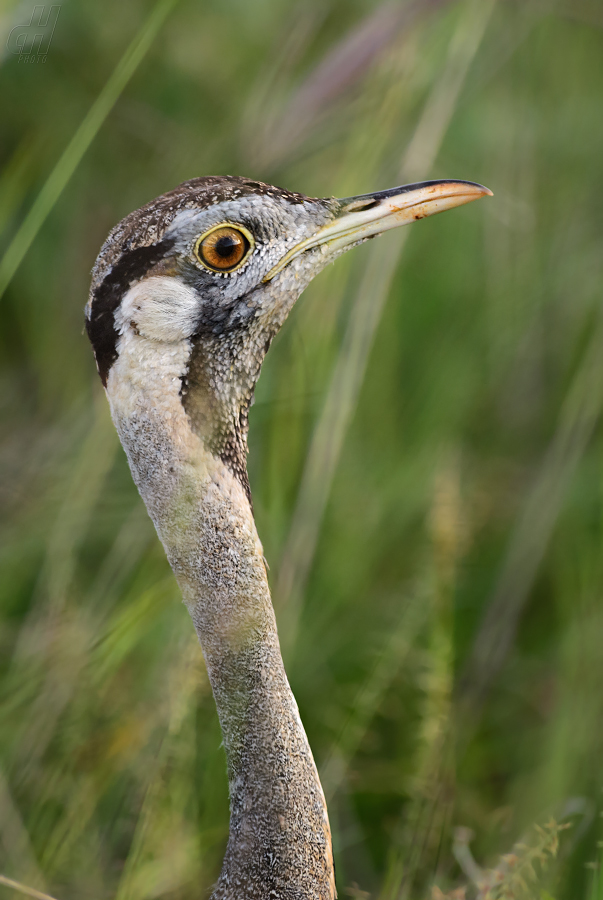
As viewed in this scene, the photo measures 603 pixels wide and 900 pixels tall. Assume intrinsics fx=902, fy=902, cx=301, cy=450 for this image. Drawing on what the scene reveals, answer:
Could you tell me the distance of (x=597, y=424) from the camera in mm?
2648

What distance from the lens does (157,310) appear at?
47.8 inches

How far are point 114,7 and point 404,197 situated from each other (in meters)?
2.06

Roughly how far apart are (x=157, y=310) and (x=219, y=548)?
0.33 metres

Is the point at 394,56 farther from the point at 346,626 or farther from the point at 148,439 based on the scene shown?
the point at 346,626

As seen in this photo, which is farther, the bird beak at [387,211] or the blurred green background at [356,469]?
the blurred green background at [356,469]

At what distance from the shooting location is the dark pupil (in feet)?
4.08

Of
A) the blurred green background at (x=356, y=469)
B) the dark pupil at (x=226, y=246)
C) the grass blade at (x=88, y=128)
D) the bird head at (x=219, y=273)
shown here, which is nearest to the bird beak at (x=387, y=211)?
the bird head at (x=219, y=273)

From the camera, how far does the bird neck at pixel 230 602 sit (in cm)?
119

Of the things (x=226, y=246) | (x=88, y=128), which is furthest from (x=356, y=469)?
(x=226, y=246)

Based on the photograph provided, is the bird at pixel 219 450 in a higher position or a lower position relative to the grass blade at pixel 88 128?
lower

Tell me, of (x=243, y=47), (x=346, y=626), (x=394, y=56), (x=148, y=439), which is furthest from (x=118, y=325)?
(x=243, y=47)

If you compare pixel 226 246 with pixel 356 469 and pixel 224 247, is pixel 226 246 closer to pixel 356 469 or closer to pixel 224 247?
pixel 224 247

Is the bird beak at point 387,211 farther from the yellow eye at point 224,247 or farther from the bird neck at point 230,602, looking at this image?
the bird neck at point 230,602

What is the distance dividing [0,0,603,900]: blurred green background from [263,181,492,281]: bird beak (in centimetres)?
33
